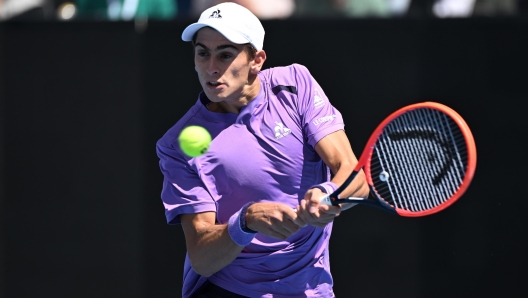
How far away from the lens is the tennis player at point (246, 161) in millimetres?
2975

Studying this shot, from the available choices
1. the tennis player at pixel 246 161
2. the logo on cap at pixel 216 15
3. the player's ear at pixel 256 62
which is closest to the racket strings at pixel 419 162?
the tennis player at pixel 246 161

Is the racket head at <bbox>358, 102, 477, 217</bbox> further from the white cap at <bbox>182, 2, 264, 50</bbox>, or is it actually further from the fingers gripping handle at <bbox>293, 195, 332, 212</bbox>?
the white cap at <bbox>182, 2, 264, 50</bbox>

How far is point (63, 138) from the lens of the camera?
480 cm

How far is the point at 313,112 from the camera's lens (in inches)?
121

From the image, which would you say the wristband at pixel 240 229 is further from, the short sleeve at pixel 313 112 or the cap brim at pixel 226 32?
the cap brim at pixel 226 32

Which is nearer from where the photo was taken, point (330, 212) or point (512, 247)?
point (330, 212)

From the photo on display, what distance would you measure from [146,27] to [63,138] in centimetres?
81

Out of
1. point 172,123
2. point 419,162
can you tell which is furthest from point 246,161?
point 172,123

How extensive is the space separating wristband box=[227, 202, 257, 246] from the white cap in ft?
2.00

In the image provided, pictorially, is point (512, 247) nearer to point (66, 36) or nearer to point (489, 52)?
point (489, 52)

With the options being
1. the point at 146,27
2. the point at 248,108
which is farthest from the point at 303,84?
the point at 146,27

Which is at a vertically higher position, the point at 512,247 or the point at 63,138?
the point at 63,138

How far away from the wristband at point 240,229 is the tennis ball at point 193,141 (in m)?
0.28

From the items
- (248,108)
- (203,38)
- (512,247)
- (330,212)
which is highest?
(203,38)
